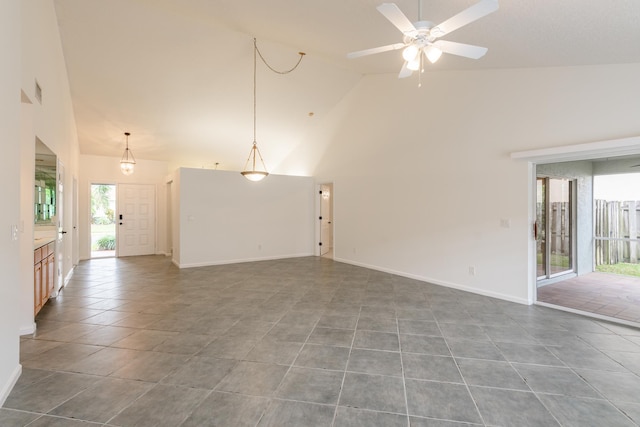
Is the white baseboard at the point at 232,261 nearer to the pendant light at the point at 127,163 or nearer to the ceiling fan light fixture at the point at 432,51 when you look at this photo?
the pendant light at the point at 127,163

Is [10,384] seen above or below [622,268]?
below

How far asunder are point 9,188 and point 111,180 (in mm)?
6949

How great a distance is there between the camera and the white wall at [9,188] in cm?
201

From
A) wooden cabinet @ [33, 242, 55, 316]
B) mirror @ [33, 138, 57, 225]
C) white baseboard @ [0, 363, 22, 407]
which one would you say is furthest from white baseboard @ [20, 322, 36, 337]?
mirror @ [33, 138, 57, 225]

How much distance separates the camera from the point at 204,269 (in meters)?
6.38

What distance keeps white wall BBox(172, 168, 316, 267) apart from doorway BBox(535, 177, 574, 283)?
5.10 metres

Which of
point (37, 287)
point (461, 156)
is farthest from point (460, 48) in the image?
point (37, 287)

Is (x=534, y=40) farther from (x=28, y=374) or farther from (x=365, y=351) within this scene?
(x=28, y=374)

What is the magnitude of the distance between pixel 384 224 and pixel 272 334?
3.68 meters

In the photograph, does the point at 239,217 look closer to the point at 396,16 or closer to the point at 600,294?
the point at 396,16

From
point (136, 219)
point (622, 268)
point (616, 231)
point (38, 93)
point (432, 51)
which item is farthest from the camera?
point (136, 219)

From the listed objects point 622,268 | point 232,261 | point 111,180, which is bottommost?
point 232,261

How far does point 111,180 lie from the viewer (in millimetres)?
8133

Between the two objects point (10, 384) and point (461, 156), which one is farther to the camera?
point (461, 156)
